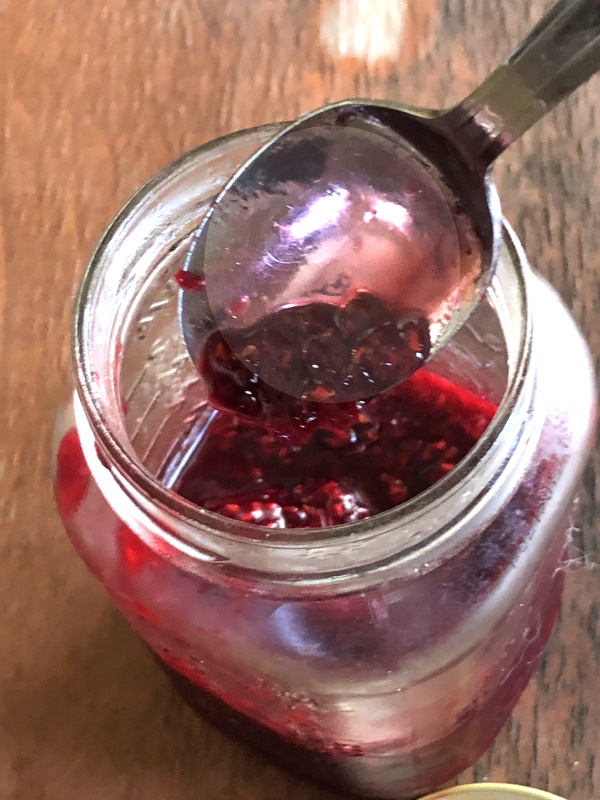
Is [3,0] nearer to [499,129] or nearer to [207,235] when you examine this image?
[207,235]

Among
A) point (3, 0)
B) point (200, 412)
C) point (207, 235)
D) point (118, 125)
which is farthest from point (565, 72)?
point (3, 0)

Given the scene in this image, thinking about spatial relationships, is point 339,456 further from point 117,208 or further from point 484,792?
point 117,208

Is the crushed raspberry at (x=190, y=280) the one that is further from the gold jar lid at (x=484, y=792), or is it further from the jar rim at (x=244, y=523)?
the gold jar lid at (x=484, y=792)

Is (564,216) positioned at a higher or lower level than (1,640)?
higher

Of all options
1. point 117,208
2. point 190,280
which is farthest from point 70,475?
point 117,208

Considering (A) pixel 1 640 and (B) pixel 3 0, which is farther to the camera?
(B) pixel 3 0

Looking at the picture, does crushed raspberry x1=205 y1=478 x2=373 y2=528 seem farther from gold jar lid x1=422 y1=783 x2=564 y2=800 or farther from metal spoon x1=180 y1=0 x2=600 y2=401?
gold jar lid x1=422 y1=783 x2=564 y2=800

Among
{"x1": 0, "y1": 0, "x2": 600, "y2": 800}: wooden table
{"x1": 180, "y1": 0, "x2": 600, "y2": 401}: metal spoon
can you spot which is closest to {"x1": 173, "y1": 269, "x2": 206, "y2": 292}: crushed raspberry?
Answer: {"x1": 180, "y1": 0, "x2": 600, "y2": 401}: metal spoon

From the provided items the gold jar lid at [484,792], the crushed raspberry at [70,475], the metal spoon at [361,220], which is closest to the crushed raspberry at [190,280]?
the metal spoon at [361,220]
